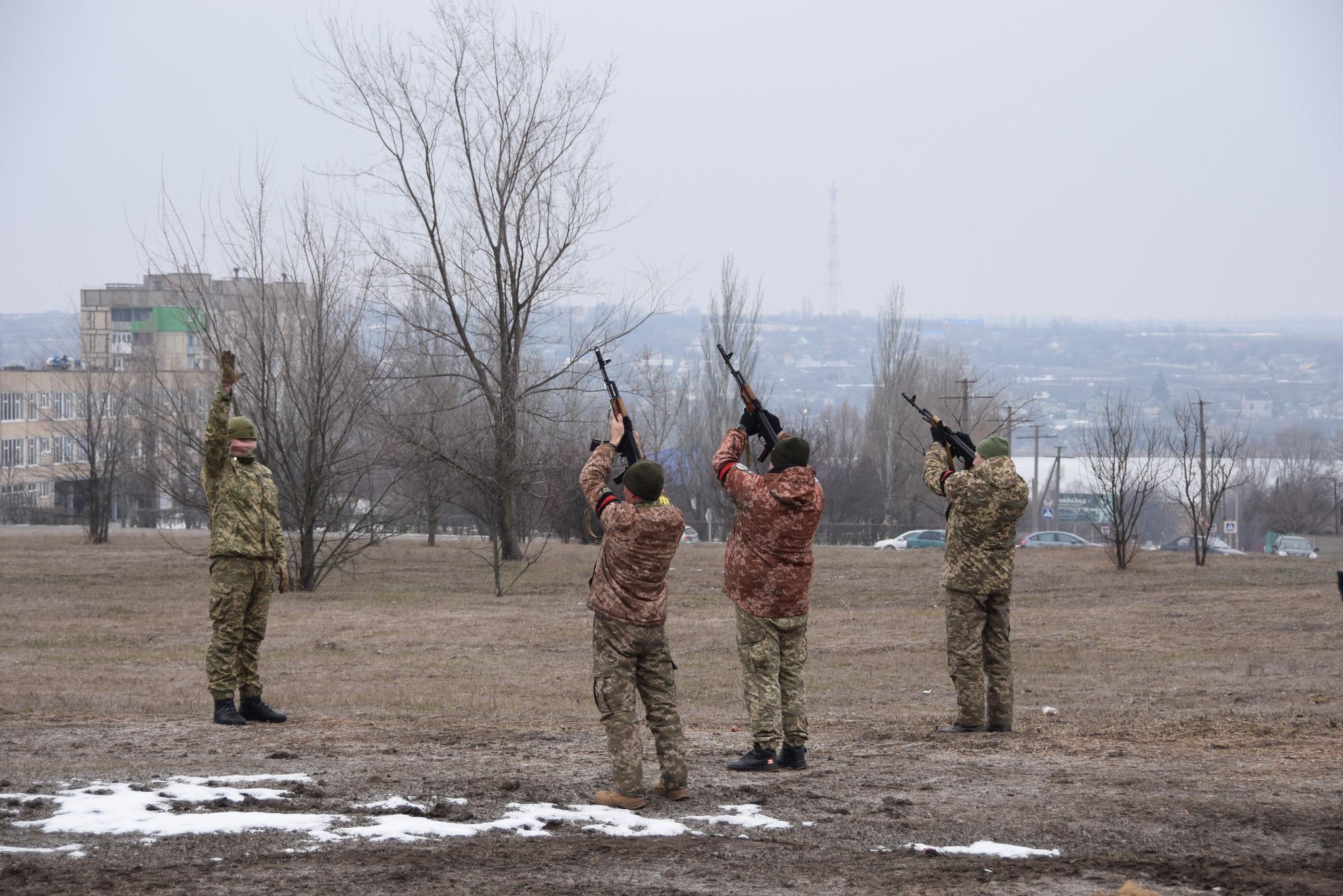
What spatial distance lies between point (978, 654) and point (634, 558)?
314 cm

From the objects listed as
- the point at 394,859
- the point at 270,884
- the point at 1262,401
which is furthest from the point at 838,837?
the point at 1262,401

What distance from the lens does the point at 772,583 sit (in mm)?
7172

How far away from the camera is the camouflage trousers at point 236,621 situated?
27.3 ft

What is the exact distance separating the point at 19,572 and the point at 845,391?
5847 inches

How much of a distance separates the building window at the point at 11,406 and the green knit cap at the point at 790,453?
7411 cm

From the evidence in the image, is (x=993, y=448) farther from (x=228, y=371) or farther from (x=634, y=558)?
(x=228, y=371)

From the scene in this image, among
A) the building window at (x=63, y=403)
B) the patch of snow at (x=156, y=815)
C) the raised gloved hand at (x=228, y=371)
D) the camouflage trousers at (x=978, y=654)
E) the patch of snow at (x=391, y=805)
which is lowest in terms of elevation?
the patch of snow at (x=391, y=805)

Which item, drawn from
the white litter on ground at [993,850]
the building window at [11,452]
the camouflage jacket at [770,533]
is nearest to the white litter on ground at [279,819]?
the white litter on ground at [993,850]

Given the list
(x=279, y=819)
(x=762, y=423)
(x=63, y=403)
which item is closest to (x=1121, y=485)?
(x=762, y=423)

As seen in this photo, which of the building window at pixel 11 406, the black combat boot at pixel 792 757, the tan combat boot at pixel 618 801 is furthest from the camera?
the building window at pixel 11 406

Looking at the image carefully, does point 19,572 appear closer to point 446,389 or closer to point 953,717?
point 446,389

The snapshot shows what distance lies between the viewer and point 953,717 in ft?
31.2

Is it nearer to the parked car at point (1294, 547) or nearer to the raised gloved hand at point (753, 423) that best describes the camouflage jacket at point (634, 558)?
the raised gloved hand at point (753, 423)

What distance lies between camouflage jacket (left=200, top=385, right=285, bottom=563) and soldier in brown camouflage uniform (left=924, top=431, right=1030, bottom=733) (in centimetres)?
450
